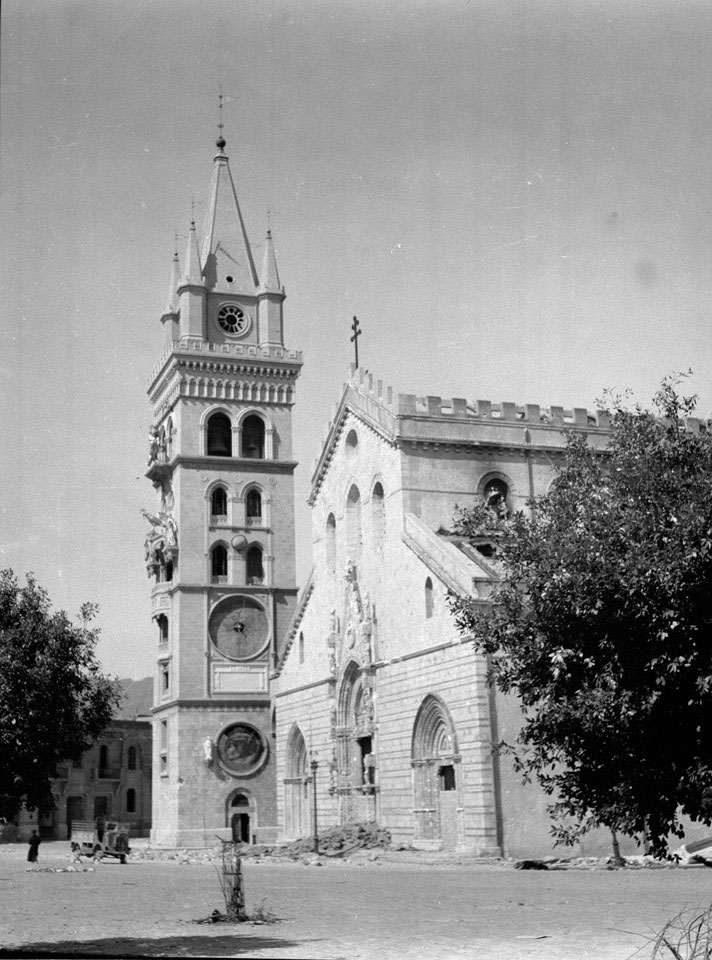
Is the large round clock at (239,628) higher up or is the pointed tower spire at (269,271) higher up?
the pointed tower spire at (269,271)

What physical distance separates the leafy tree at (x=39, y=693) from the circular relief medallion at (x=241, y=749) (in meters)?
41.1

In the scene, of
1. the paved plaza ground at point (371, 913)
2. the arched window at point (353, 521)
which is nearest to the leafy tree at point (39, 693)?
the paved plaza ground at point (371, 913)

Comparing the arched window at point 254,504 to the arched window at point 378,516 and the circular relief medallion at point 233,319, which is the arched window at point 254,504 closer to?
the circular relief medallion at point 233,319

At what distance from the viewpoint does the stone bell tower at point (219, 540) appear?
63.2m

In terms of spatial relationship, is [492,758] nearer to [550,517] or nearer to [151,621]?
[550,517]

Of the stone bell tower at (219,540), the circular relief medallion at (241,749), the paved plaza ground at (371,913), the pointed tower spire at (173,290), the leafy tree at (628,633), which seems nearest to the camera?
the leafy tree at (628,633)

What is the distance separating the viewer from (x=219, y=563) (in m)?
66.6

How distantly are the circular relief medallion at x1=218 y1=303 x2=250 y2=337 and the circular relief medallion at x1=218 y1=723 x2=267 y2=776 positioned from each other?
23003 mm

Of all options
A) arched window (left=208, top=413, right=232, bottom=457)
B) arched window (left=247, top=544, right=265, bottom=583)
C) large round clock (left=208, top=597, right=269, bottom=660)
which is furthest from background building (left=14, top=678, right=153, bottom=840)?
arched window (left=208, top=413, right=232, bottom=457)

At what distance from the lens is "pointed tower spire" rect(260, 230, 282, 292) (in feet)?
232

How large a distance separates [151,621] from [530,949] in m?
54.0

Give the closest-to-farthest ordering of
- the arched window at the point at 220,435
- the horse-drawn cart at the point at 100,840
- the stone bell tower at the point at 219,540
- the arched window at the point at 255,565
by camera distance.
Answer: the horse-drawn cart at the point at 100,840 < the stone bell tower at the point at 219,540 < the arched window at the point at 255,565 < the arched window at the point at 220,435

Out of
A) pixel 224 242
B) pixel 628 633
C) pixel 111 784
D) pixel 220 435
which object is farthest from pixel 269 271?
pixel 628 633

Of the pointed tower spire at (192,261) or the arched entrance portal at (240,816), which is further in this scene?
the pointed tower spire at (192,261)
